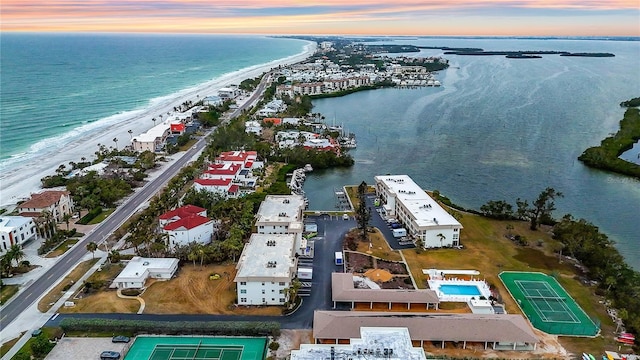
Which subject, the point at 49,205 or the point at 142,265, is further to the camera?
the point at 49,205

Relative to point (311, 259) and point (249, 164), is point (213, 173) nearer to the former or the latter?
point (249, 164)

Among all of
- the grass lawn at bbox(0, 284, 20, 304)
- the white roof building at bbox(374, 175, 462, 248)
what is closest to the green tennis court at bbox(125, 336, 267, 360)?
the grass lawn at bbox(0, 284, 20, 304)

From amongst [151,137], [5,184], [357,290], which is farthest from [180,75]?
[357,290]

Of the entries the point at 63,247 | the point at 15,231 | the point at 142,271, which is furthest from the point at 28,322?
the point at 15,231

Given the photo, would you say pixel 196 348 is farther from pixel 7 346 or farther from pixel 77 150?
pixel 77 150

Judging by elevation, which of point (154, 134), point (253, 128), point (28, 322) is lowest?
point (28, 322)

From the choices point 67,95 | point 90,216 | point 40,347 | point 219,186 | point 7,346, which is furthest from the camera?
point 67,95

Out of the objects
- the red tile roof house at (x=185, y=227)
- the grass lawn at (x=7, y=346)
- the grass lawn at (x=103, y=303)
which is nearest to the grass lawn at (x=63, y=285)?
Result: the grass lawn at (x=103, y=303)
